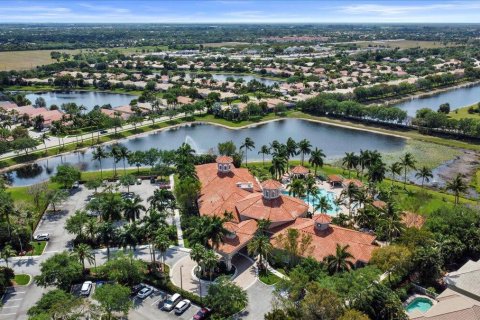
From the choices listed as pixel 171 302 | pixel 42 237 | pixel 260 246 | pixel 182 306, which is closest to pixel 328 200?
pixel 260 246

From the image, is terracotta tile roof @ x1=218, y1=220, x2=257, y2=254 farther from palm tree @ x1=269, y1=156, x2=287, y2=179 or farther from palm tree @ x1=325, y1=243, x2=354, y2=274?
palm tree @ x1=269, y1=156, x2=287, y2=179

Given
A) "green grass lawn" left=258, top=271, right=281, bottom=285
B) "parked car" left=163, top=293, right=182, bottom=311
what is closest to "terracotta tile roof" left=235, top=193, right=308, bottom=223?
"green grass lawn" left=258, top=271, right=281, bottom=285

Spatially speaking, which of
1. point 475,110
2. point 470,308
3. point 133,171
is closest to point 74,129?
point 133,171

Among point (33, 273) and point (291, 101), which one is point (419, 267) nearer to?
point (33, 273)

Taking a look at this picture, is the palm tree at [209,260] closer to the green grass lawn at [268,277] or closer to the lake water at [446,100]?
the green grass lawn at [268,277]

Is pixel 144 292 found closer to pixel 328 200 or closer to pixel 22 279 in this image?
pixel 22 279
